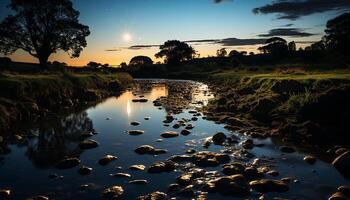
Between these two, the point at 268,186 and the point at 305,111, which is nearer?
the point at 268,186

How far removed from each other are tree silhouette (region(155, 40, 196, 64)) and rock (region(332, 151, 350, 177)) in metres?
150

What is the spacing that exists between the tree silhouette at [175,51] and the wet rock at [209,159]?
149 metres

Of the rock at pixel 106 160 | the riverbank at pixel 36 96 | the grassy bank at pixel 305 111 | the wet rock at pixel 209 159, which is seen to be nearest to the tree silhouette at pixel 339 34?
the grassy bank at pixel 305 111

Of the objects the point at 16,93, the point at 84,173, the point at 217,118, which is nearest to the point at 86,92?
the point at 16,93

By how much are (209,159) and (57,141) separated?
9.97 meters

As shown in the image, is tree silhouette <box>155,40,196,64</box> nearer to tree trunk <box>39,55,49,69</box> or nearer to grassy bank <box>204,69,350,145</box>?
tree trunk <box>39,55,49,69</box>

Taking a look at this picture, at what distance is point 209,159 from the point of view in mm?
16250

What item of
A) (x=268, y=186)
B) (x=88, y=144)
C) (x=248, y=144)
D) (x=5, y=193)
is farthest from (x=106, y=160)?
(x=248, y=144)

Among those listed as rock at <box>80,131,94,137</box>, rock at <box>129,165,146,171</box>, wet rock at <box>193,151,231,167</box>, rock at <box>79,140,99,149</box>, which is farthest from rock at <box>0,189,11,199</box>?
rock at <box>80,131,94,137</box>

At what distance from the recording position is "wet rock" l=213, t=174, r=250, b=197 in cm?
1265

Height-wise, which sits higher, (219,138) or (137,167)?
(219,138)

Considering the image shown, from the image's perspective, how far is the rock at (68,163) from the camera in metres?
15.8

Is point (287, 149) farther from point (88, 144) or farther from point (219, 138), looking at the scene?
point (88, 144)

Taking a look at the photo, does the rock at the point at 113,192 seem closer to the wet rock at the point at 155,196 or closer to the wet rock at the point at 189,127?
the wet rock at the point at 155,196
